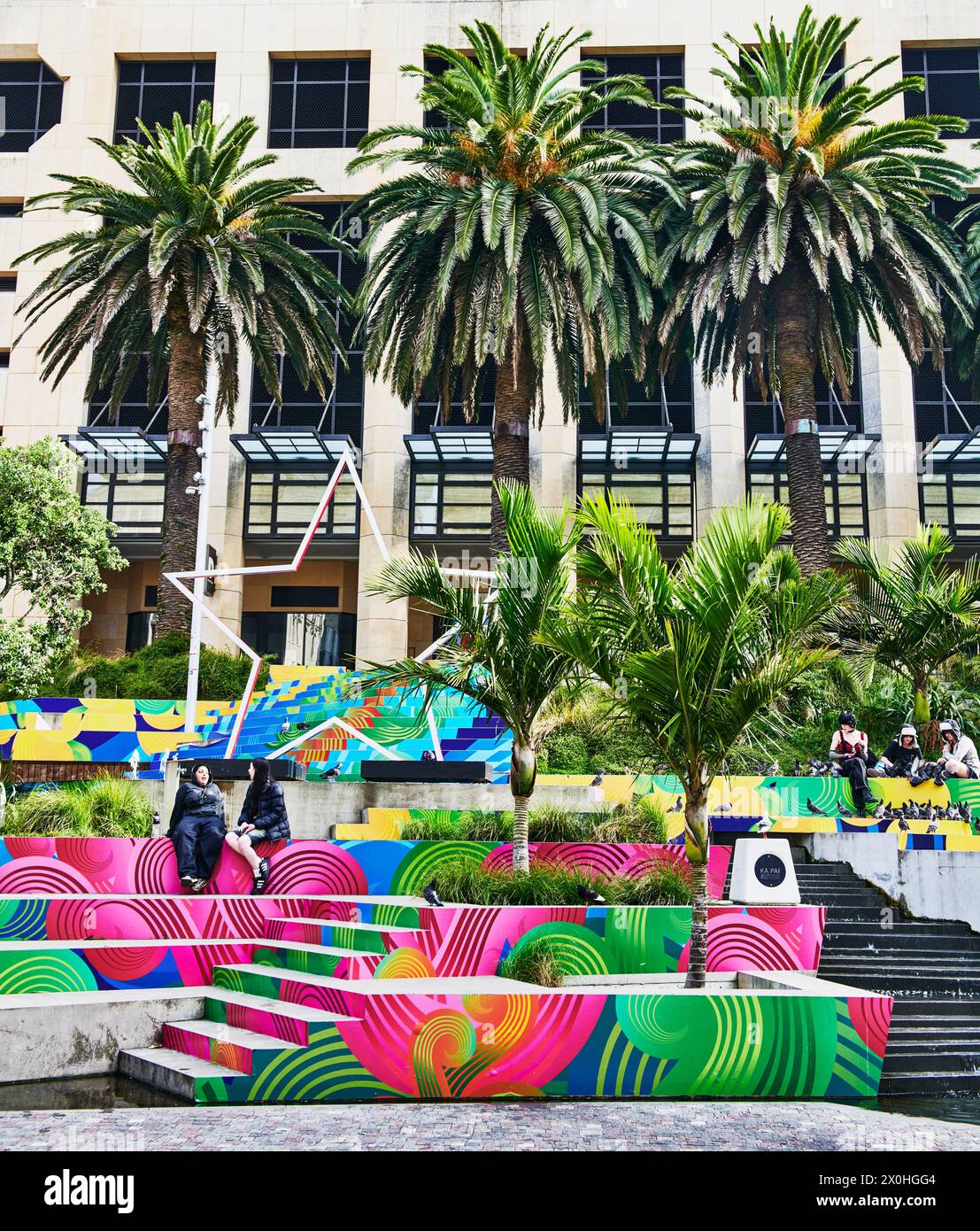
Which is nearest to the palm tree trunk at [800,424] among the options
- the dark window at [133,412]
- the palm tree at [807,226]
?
the palm tree at [807,226]

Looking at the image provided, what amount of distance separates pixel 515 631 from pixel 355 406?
26342 mm

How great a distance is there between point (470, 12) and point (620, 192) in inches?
608

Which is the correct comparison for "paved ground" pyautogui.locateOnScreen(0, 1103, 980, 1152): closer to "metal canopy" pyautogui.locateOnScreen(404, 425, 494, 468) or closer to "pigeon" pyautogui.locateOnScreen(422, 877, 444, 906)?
"pigeon" pyautogui.locateOnScreen(422, 877, 444, 906)

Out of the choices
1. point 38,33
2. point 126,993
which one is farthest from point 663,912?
point 38,33

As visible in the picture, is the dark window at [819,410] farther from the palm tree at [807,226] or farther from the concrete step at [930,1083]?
the concrete step at [930,1083]

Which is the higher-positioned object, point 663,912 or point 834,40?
point 834,40

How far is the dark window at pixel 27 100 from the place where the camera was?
39062 mm

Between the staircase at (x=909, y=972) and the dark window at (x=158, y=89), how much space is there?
3385cm

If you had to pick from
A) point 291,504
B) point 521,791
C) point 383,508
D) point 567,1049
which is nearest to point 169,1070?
point 567,1049

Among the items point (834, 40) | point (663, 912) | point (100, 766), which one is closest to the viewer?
point (663, 912)

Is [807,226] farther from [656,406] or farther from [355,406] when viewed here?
[355,406]

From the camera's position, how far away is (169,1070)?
297 inches

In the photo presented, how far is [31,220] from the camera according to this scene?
36.5m
